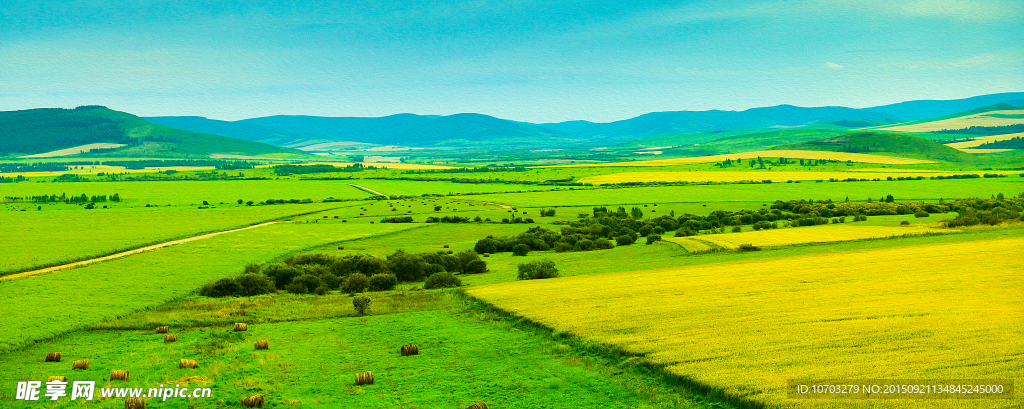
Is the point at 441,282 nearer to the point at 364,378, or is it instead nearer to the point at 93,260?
the point at 364,378

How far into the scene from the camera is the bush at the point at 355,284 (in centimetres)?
4956

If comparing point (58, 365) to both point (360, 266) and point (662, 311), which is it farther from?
point (360, 266)

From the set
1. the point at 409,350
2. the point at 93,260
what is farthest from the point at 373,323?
the point at 93,260

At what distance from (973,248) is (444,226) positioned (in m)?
63.7

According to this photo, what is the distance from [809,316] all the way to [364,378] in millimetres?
18706

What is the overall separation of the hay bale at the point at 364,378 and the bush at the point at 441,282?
25.5 meters

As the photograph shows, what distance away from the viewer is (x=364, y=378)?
2262cm

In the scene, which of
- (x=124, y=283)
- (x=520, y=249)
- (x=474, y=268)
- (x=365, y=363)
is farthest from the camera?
(x=520, y=249)

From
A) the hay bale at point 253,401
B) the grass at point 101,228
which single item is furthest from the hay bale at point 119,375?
the grass at point 101,228

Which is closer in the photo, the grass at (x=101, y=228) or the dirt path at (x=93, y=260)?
the dirt path at (x=93, y=260)

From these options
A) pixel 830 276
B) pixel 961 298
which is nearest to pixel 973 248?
pixel 830 276

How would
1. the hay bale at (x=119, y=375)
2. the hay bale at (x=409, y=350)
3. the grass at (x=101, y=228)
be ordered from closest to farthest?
the hay bale at (x=119, y=375), the hay bale at (x=409, y=350), the grass at (x=101, y=228)

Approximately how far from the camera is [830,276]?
39.7m

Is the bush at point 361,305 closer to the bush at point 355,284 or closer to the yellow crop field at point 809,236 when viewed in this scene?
the bush at point 355,284
